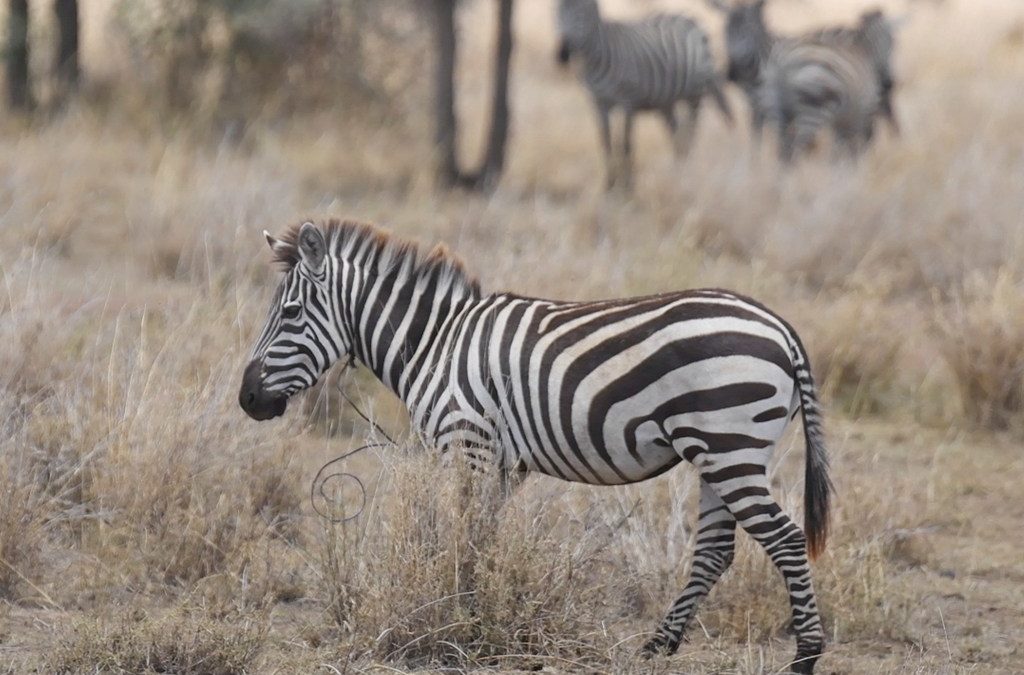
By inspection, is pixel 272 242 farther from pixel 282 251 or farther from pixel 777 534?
pixel 777 534

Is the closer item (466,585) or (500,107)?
(466,585)

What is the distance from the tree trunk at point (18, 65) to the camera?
13742mm

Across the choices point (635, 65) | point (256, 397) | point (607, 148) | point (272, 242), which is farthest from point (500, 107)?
point (256, 397)

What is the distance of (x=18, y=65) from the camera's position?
45.6ft

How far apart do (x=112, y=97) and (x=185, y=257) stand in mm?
5988

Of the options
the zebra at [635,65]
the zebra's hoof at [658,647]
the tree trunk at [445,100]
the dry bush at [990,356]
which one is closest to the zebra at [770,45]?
the zebra at [635,65]

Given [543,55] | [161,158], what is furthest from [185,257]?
[543,55]

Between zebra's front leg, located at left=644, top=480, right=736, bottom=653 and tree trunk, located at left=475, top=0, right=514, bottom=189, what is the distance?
8.83m

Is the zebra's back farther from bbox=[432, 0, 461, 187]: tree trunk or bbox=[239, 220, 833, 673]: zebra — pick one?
bbox=[432, 0, 461, 187]: tree trunk

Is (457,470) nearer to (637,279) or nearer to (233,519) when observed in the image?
(233,519)

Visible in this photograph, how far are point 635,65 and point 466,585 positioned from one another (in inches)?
431

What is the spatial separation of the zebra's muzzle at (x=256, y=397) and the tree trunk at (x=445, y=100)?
827 cm

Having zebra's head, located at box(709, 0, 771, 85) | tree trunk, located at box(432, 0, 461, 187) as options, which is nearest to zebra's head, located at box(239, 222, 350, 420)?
tree trunk, located at box(432, 0, 461, 187)

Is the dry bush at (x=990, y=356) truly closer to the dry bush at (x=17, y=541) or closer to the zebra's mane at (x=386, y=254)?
the zebra's mane at (x=386, y=254)
